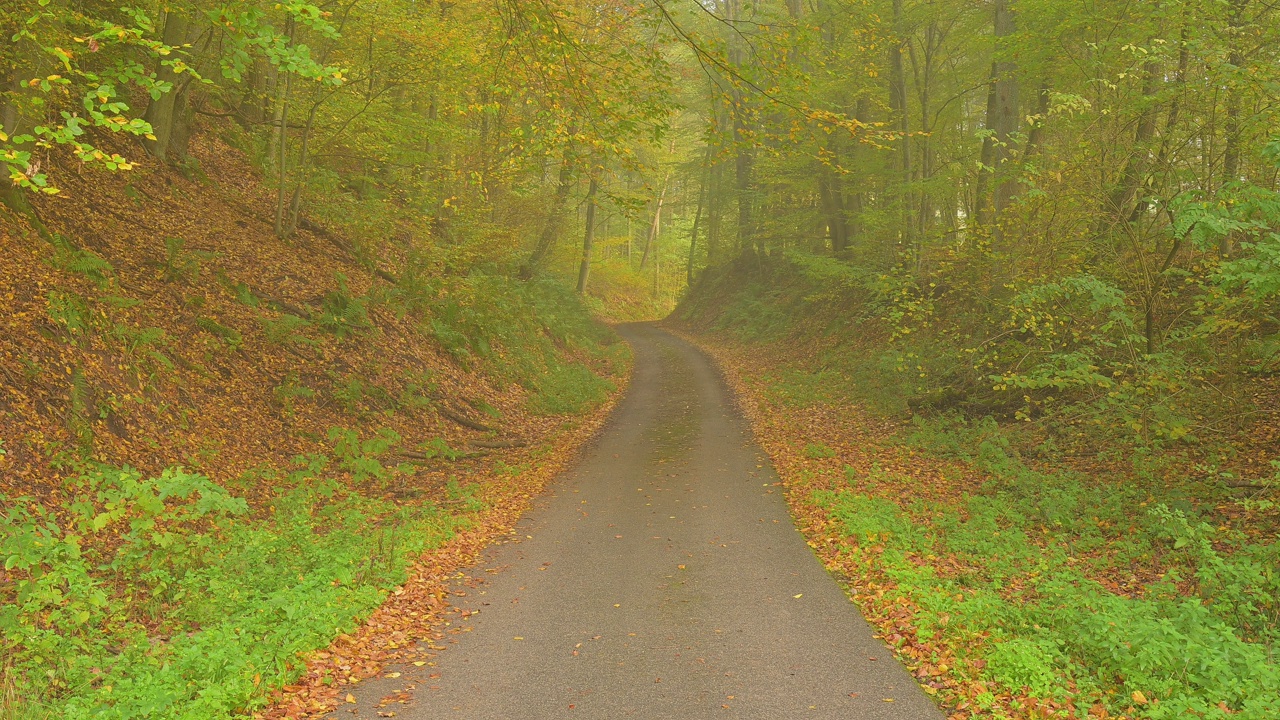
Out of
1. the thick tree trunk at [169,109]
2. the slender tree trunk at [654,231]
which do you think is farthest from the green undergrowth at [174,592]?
the slender tree trunk at [654,231]

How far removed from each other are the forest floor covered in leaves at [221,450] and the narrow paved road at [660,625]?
748mm

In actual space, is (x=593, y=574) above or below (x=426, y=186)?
below

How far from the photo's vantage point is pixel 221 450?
10.0 metres

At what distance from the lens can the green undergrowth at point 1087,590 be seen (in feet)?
A: 16.4

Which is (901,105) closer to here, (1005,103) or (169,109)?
(1005,103)

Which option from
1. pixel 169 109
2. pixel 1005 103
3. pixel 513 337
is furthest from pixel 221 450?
pixel 1005 103

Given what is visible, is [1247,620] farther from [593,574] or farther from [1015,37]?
[1015,37]

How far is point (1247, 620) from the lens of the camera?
5926 mm

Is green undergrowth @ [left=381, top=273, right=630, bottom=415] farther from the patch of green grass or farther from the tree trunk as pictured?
the tree trunk

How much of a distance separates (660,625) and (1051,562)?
4.06 metres

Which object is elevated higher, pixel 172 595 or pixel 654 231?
pixel 654 231

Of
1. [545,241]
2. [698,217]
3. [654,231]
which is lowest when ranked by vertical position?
[545,241]

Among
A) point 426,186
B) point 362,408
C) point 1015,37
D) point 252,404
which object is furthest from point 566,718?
point 426,186

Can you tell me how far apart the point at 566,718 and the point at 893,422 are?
11556mm
